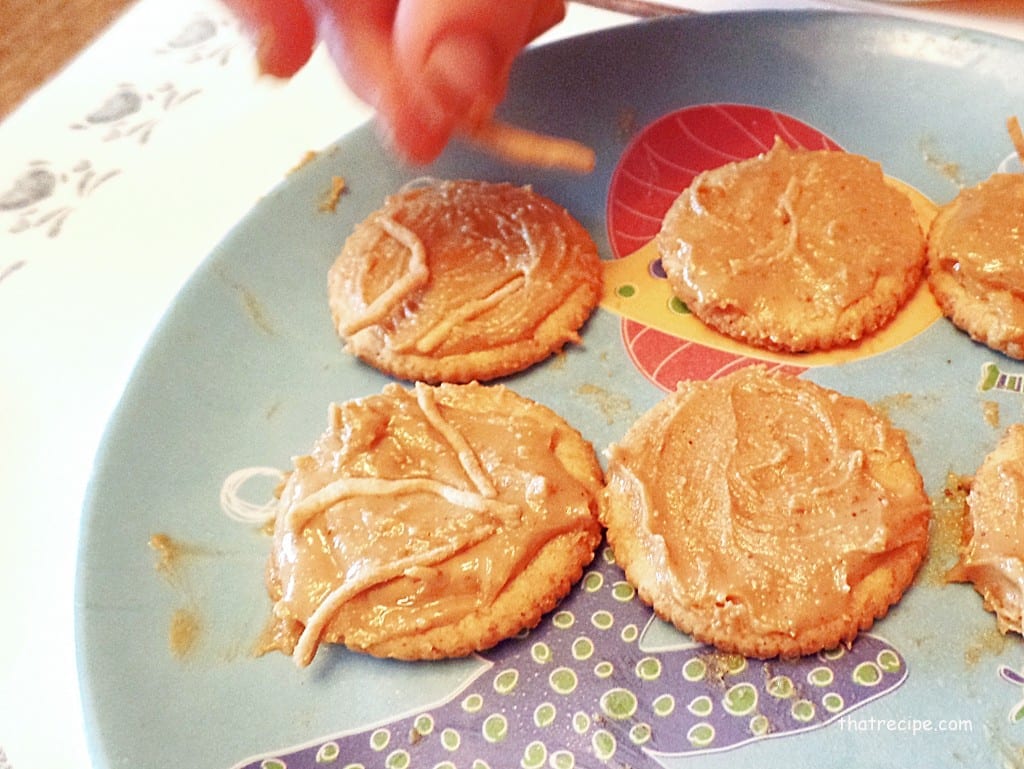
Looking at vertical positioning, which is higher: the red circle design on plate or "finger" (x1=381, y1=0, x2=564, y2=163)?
"finger" (x1=381, y1=0, x2=564, y2=163)

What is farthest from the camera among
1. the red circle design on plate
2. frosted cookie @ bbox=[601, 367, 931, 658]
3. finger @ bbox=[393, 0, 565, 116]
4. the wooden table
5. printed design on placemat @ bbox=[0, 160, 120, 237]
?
the wooden table

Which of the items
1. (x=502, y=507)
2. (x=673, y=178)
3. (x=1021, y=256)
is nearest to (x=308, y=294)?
(x=502, y=507)

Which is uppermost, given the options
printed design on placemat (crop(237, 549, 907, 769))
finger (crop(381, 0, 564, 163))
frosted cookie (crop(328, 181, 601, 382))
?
finger (crop(381, 0, 564, 163))

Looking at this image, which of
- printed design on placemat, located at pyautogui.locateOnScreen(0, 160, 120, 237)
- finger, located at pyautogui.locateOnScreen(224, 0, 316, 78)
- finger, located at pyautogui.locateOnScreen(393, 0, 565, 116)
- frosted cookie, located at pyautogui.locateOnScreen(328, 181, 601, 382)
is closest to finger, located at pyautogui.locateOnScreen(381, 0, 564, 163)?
finger, located at pyautogui.locateOnScreen(393, 0, 565, 116)

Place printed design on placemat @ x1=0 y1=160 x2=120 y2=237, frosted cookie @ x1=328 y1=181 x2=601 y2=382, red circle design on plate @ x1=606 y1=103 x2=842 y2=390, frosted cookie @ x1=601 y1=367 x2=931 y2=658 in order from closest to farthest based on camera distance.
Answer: frosted cookie @ x1=601 y1=367 x2=931 y2=658, frosted cookie @ x1=328 y1=181 x2=601 y2=382, red circle design on plate @ x1=606 y1=103 x2=842 y2=390, printed design on placemat @ x1=0 y1=160 x2=120 y2=237

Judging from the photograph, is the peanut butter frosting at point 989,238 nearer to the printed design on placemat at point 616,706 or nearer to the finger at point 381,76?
the printed design on placemat at point 616,706

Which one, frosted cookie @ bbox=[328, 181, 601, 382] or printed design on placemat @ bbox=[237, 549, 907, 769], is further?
frosted cookie @ bbox=[328, 181, 601, 382]

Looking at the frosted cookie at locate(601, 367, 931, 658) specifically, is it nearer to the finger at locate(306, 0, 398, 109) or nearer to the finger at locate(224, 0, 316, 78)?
the finger at locate(306, 0, 398, 109)
